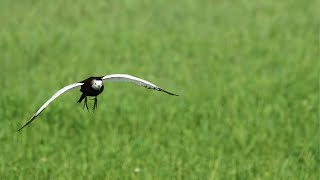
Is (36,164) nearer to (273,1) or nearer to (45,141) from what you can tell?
(45,141)

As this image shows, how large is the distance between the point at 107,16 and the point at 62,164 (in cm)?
648

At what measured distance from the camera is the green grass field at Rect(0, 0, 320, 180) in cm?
468

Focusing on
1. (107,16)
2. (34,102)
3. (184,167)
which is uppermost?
(107,16)

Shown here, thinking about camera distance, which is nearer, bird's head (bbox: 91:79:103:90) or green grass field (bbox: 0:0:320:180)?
bird's head (bbox: 91:79:103:90)

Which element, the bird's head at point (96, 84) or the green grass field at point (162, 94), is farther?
the green grass field at point (162, 94)

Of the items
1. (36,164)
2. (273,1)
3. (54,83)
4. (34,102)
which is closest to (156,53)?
(54,83)

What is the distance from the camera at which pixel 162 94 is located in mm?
6516

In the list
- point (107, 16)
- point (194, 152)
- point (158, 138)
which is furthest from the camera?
point (107, 16)

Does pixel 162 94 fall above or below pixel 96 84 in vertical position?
below

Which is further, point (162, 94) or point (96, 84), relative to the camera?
point (162, 94)

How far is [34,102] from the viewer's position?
5910 mm

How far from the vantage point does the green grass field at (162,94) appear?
15.3ft

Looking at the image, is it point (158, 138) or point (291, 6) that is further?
point (291, 6)

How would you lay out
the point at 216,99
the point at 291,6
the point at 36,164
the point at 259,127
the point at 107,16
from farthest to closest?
1. the point at 291,6
2. the point at 107,16
3. the point at 216,99
4. the point at 259,127
5. the point at 36,164
